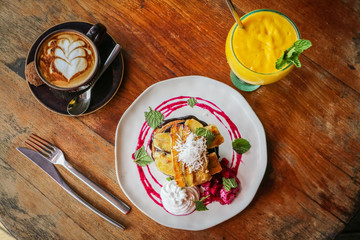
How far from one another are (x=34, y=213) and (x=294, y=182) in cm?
123

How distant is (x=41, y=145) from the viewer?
1.50 meters

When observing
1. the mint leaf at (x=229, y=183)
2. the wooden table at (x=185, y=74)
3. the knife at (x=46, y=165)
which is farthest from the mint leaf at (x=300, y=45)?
the knife at (x=46, y=165)

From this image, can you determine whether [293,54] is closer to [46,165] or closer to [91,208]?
[91,208]

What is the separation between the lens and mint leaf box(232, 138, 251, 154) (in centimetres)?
140

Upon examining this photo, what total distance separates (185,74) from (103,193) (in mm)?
681

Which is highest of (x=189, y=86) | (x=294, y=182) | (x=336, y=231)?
(x=189, y=86)

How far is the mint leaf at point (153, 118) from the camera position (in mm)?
1447

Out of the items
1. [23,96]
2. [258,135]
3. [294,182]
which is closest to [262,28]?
[258,135]

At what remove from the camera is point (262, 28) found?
122 cm

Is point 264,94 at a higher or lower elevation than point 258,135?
higher

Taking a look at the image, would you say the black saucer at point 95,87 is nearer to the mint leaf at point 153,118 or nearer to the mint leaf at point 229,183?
the mint leaf at point 153,118

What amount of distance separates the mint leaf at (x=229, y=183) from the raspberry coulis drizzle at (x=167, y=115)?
0.27 ft

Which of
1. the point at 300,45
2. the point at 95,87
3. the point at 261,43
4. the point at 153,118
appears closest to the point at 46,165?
the point at 95,87

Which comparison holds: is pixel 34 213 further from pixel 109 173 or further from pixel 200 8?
pixel 200 8
